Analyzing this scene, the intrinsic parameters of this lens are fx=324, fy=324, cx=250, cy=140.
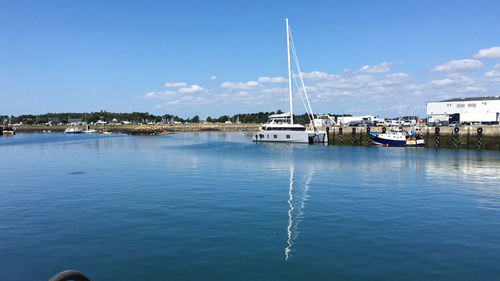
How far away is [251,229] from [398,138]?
76.3m

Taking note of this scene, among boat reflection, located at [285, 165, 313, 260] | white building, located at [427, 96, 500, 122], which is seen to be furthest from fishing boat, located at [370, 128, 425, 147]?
boat reflection, located at [285, 165, 313, 260]

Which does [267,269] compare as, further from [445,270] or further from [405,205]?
[405,205]

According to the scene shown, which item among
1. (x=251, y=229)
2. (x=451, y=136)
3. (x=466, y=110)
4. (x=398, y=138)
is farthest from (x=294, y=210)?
(x=466, y=110)

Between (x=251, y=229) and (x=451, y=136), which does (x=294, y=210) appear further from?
(x=451, y=136)

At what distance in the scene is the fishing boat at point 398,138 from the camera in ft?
266

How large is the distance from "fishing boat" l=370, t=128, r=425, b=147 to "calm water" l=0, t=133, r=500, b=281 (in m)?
52.0

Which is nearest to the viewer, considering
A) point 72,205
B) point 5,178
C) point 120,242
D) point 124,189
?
point 120,242

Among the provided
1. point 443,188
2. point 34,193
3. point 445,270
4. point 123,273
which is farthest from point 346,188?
point 34,193

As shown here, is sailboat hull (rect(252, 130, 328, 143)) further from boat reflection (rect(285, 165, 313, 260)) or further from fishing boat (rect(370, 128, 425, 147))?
boat reflection (rect(285, 165, 313, 260))

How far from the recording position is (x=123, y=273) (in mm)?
11312

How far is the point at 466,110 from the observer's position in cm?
10812

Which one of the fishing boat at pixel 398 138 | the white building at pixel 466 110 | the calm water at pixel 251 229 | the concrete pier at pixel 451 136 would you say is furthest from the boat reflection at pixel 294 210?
the white building at pixel 466 110

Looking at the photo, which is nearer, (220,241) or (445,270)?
(445,270)

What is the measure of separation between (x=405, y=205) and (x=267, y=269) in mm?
14537
